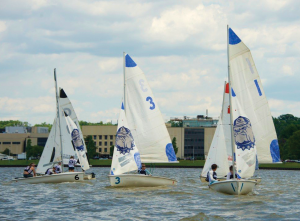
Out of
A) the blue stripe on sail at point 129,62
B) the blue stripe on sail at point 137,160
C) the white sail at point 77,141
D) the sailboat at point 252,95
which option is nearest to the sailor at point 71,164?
the white sail at point 77,141

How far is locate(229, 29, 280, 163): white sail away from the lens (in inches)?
1286

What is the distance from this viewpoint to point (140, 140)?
35969mm

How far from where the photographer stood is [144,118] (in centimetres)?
3631

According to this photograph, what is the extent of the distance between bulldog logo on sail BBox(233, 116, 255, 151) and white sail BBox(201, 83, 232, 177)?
26.3 feet

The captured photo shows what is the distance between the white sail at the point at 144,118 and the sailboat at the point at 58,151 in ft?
25.2

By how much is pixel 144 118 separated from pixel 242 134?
865 centimetres

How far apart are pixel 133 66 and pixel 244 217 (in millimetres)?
16538

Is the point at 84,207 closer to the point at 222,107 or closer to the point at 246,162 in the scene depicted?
the point at 246,162

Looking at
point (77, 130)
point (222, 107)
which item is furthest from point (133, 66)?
point (77, 130)

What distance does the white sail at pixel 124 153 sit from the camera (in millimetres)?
34156

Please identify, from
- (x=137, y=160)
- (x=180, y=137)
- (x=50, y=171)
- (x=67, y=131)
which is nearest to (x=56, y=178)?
(x=50, y=171)

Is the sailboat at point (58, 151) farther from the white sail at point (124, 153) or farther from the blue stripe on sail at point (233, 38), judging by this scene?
the blue stripe on sail at point (233, 38)

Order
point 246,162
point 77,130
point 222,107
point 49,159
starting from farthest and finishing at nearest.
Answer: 1. point 77,130
2. point 49,159
3. point 222,107
4. point 246,162

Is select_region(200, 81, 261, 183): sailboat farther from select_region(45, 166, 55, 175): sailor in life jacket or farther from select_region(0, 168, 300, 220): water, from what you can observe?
select_region(45, 166, 55, 175): sailor in life jacket
